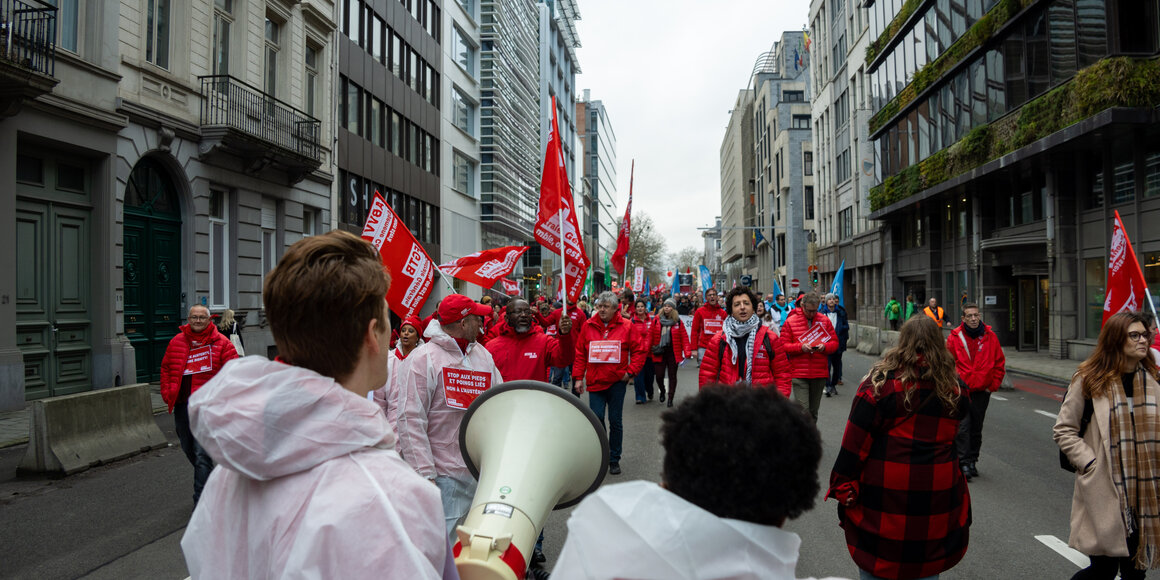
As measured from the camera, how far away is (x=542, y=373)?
6.50 metres

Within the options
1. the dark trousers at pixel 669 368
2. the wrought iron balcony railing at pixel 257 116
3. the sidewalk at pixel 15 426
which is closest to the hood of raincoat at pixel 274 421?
the sidewalk at pixel 15 426

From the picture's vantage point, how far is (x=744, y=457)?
139cm

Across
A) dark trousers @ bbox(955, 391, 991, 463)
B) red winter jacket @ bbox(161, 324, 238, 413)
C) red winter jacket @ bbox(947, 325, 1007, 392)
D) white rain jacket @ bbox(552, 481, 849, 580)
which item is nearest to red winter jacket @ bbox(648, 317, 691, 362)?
red winter jacket @ bbox(947, 325, 1007, 392)

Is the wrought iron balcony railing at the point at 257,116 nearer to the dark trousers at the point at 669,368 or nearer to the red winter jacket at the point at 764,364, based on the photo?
the dark trousers at the point at 669,368

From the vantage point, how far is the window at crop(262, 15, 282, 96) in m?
19.6

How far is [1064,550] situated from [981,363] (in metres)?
2.50

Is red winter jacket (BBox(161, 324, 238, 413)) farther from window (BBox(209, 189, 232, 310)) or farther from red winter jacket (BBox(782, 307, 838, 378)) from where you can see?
window (BBox(209, 189, 232, 310))

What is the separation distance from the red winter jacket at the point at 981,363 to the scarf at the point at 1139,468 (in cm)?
364

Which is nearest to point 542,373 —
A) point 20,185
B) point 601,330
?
point 601,330

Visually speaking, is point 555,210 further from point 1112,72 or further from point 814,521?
point 1112,72

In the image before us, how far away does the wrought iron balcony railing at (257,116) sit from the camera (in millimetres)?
16672

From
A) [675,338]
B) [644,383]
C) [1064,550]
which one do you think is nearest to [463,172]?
[644,383]

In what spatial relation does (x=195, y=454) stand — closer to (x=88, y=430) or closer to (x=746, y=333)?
(x=88, y=430)

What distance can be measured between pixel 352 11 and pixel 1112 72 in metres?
21.6
